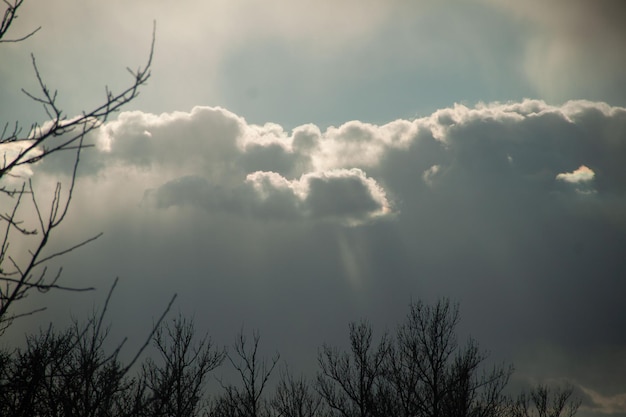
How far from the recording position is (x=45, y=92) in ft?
13.2

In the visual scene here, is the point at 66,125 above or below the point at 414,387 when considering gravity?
below

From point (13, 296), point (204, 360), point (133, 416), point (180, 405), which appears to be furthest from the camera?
point (204, 360)

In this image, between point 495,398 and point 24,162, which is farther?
point 495,398

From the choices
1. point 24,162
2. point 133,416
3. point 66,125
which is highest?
point 66,125

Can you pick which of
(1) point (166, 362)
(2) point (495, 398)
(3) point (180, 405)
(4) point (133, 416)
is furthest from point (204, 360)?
(4) point (133, 416)

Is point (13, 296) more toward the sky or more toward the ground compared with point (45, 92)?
more toward the ground

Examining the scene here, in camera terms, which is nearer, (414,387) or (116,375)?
(116,375)

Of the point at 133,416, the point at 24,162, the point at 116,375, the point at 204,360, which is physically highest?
the point at 204,360

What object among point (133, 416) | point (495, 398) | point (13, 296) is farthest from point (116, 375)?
point (495, 398)

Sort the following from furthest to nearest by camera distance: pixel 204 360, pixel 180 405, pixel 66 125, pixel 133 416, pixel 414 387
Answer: pixel 204 360
pixel 414 387
pixel 180 405
pixel 66 125
pixel 133 416

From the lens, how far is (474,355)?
25828mm

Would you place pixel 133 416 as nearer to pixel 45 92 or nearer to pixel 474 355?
pixel 45 92

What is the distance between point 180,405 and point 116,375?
19.5 metres

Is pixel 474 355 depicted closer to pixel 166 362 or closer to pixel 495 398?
pixel 495 398
